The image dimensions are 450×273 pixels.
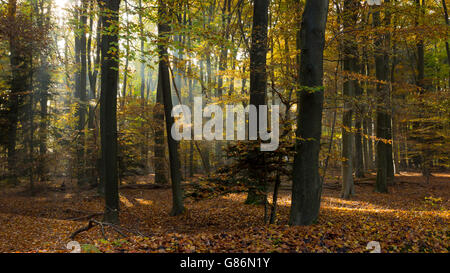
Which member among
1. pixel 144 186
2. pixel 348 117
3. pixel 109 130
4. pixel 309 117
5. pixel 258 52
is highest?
pixel 258 52

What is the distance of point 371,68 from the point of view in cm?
2075

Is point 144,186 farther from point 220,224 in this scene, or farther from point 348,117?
point 348,117

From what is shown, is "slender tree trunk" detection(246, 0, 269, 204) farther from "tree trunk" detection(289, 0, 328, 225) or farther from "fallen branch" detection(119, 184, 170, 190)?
"fallen branch" detection(119, 184, 170, 190)

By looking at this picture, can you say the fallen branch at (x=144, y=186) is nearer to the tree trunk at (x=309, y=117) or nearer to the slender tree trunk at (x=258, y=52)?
the slender tree trunk at (x=258, y=52)

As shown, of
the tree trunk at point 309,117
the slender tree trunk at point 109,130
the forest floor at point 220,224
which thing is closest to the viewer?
the forest floor at point 220,224

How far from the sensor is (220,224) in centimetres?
818

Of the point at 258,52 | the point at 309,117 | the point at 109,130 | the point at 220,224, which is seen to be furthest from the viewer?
the point at 258,52

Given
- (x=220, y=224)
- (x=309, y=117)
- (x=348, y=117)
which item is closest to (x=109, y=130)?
(x=220, y=224)

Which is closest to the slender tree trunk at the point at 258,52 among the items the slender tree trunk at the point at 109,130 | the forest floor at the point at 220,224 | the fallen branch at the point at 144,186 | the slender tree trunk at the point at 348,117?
the forest floor at the point at 220,224

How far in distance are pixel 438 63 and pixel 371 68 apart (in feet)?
17.3

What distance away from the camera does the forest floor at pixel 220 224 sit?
4617 mm

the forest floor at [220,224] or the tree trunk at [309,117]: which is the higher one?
the tree trunk at [309,117]
